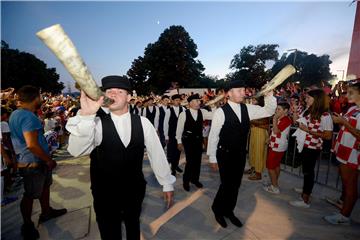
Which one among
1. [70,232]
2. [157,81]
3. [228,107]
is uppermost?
[157,81]

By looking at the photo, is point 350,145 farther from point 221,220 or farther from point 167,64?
point 167,64

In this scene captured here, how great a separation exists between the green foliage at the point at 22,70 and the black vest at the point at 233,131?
3692 centimetres

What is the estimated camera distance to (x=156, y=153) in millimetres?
2184

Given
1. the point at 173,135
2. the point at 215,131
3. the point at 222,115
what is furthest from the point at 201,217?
the point at 173,135

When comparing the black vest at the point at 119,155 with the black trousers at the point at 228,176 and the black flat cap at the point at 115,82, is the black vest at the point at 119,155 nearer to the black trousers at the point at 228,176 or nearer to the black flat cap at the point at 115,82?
the black flat cap at the point at 115,82

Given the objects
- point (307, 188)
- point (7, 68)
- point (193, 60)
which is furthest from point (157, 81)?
point (307, 188)

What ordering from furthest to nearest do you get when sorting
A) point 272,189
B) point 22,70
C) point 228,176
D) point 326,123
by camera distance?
point 22,70
point 272,189
point 326,123
point 228,176

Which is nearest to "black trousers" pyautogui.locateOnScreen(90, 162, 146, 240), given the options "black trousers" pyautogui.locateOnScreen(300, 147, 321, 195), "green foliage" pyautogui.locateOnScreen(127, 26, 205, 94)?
"black trousers" pyautogui.locateOnScreen(300, 147, 321, 195)

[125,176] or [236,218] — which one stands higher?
[125,176]

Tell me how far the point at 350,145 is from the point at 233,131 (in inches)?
61.1

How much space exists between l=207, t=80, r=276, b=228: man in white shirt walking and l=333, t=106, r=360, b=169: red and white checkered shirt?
1.04 meters

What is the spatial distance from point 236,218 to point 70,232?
2.22 meters

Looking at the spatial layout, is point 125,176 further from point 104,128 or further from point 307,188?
point 307,188

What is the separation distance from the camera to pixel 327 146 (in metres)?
6.46
